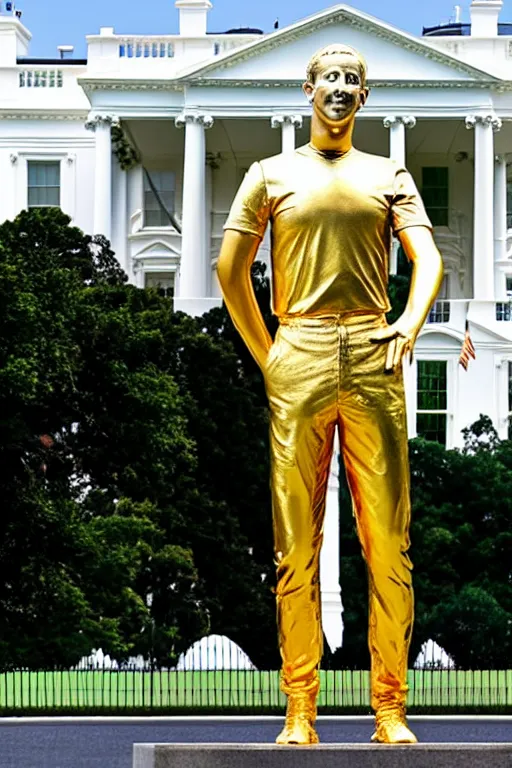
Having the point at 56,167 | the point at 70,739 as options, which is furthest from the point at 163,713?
the point at 56,167

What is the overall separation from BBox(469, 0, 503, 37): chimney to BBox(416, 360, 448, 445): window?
20.7 m

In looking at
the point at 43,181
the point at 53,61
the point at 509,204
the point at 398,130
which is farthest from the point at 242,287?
the point at 53,61

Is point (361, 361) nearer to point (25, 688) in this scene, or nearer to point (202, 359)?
point (25, 688)

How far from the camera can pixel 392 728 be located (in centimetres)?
1658

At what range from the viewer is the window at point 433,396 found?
295 ft

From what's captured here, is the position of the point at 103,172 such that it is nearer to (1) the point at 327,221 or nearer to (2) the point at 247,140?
(2) the point at 247,140

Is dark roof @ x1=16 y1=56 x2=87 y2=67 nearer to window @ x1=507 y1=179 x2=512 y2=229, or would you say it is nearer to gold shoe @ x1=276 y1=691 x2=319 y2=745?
window @ x1=507 y1=179 x2=512 y2=229

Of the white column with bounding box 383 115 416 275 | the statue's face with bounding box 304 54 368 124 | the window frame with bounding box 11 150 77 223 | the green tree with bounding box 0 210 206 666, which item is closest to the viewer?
the statue's face with bounding box 304 54 368 124

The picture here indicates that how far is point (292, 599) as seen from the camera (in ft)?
55.2

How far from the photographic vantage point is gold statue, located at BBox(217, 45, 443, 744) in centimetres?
1670

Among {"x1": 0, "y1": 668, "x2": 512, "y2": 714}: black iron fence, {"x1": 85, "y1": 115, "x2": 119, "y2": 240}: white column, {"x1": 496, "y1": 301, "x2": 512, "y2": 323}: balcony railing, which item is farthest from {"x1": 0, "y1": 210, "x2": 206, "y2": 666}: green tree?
{"x1": 85, "y1": 115, "x2": 119, "y2": 240}: white column

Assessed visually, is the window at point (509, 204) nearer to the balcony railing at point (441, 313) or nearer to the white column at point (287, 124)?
the white column at point (287, 124)

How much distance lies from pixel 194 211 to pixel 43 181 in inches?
504

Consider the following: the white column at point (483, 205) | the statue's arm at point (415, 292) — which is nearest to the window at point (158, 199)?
the white column at point (483, 205)
